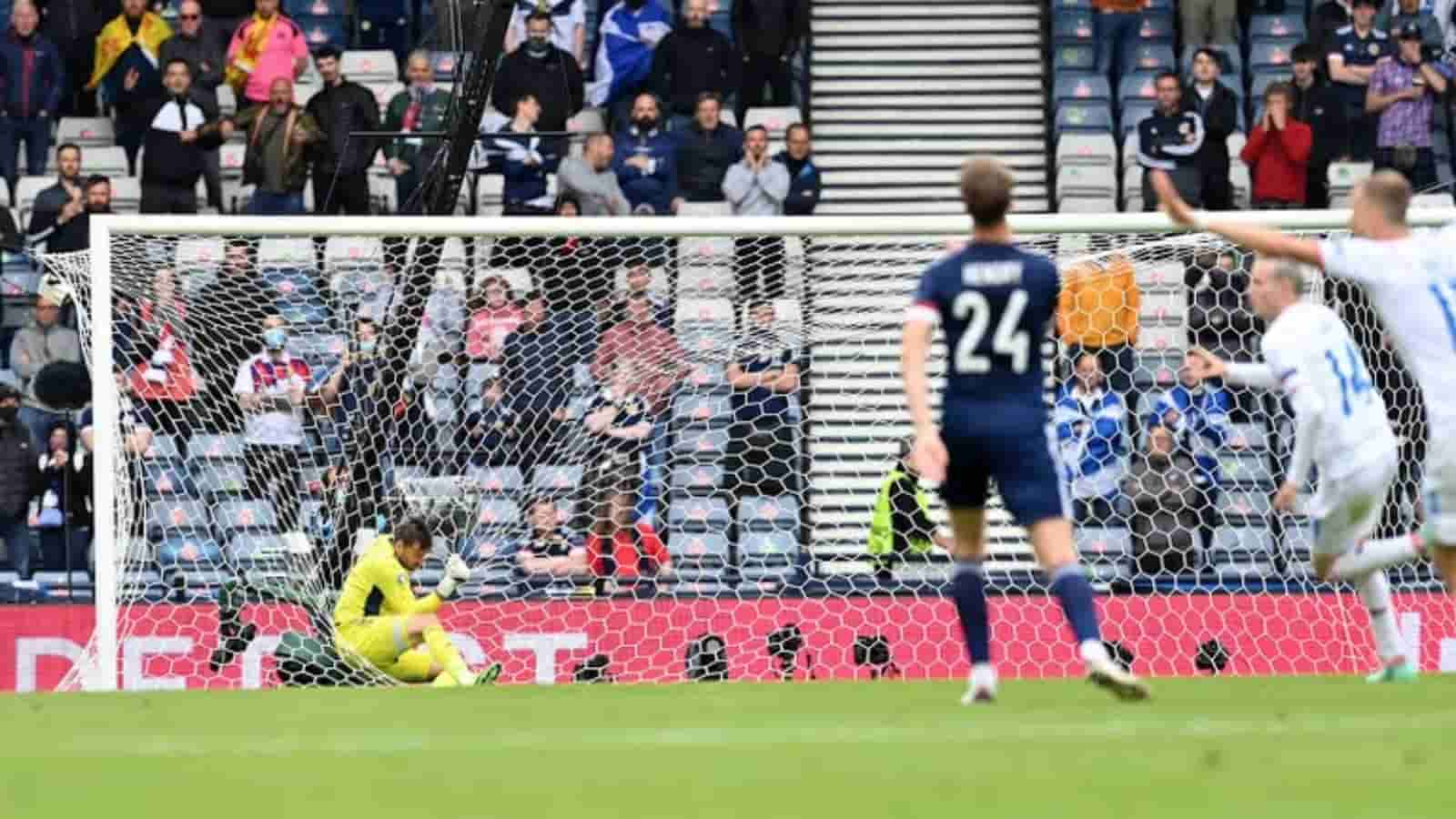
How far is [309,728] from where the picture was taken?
994cm

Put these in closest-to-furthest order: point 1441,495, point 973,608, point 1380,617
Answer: point 973,608, point 1441,495, point 1380,617

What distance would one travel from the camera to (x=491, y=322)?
17.1 metres

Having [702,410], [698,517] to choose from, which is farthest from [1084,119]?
[698,517]

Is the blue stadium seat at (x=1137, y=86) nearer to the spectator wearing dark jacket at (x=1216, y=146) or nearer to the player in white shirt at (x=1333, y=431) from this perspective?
the spectator wearing dark jacket at (x=1216, y=146)

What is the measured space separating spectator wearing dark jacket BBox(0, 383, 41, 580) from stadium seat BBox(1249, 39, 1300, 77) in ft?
33.4

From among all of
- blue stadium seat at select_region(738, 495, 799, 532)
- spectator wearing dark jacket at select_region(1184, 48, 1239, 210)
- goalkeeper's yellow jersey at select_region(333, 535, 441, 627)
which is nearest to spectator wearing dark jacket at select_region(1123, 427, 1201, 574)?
blue stadium seat at select_region(738, 495, 799, 532)

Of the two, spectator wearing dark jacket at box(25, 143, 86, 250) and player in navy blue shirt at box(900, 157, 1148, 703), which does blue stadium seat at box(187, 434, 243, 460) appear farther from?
player in navy blue shirt at box(900, 157, 1148, 703)

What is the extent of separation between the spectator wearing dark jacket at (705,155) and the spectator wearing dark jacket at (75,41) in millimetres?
4901

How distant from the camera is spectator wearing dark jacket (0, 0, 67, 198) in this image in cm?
2189

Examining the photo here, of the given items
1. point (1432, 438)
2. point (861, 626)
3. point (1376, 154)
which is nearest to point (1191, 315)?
point (861, 626)

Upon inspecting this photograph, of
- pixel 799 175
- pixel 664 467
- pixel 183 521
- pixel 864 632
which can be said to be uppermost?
pixel 799 175

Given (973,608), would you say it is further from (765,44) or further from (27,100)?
(27,100)

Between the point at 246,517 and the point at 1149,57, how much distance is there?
9.29m

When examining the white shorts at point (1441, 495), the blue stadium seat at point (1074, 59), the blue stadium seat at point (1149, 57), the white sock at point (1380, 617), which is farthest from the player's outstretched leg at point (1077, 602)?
the blue stadium seat at point (1149, 57)
